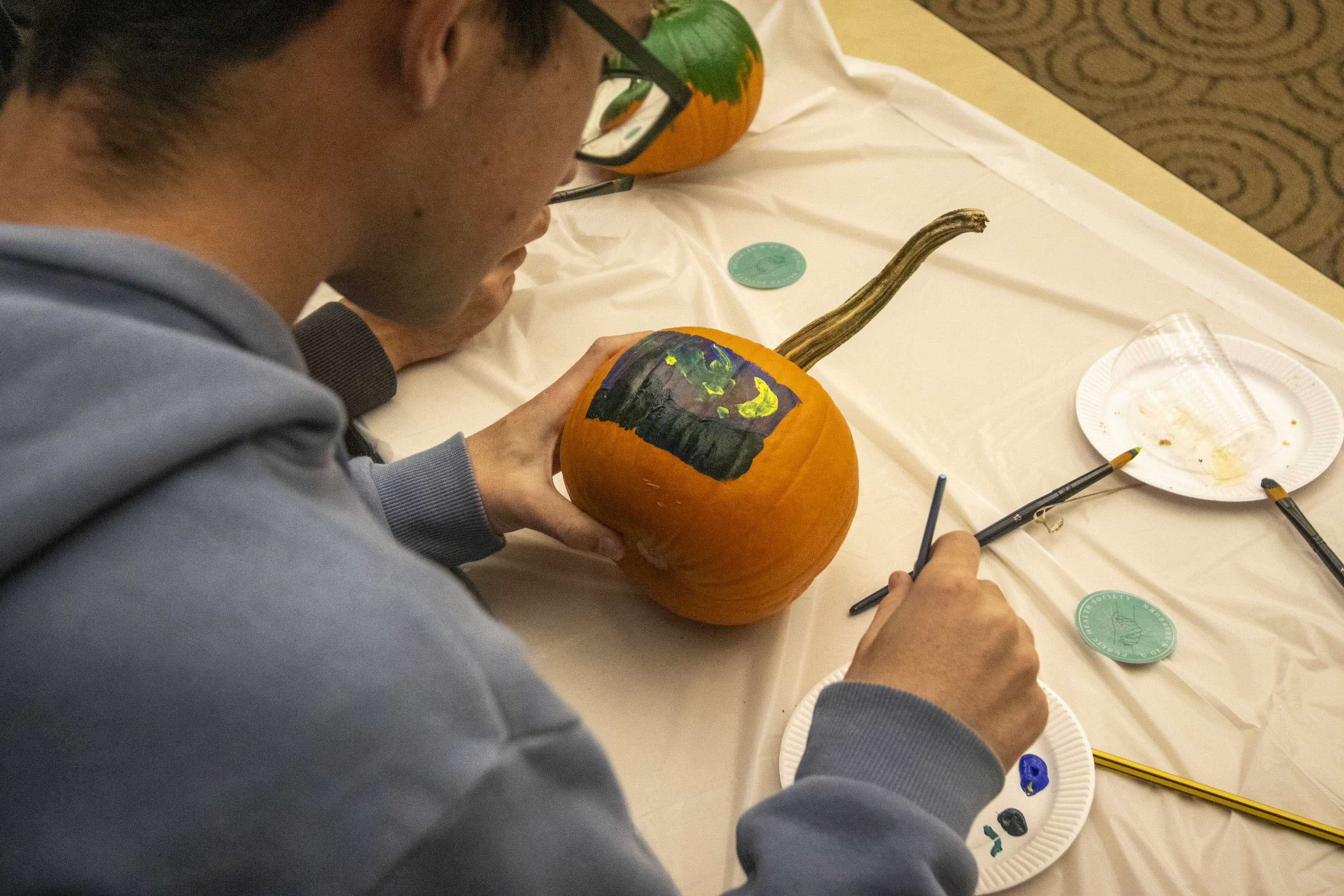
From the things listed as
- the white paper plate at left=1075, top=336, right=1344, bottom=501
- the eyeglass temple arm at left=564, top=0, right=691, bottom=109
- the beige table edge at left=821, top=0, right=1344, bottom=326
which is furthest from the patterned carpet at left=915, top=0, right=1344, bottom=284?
the eyeglass temple arm at left=564, top=0, right=691, bottom=109

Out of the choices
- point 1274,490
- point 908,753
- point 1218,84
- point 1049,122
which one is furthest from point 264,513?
point 1218,84

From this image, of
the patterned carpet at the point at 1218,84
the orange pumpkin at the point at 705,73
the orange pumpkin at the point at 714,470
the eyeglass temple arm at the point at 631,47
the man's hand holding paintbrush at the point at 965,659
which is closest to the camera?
the eyeglass temple arm at the point at 631,47

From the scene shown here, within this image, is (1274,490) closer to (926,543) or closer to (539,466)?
(926,543)

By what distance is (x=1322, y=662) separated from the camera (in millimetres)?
741

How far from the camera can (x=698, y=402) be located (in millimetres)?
747

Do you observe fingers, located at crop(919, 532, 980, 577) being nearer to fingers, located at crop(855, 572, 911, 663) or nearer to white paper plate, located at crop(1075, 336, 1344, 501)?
fingers, located at crop(855, 572, 911, 663)

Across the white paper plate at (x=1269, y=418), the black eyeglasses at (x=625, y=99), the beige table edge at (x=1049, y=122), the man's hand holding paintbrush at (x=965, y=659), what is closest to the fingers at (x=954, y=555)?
the man's hand holding paintbrush at (x=965, y=659)

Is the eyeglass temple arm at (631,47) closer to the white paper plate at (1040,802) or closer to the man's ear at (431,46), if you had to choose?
the man's ear at (431,46)

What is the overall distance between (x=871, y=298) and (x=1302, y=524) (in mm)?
428

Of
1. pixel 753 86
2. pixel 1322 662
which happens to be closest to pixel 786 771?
pixel 1322 662

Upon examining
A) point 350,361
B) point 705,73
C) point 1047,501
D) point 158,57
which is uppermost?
point 158,57

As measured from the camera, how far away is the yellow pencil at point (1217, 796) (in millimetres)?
650

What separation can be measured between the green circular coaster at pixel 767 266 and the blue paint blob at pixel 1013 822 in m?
0.66

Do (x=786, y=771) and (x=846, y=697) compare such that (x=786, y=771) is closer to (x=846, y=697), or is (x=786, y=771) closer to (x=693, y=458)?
(x=846, y=697)
